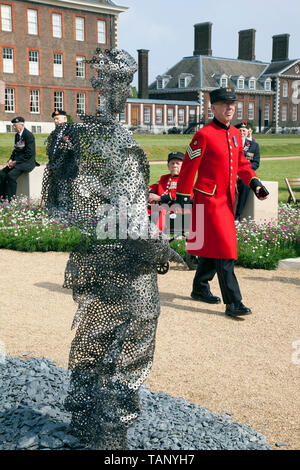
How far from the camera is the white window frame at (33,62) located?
4085 centimetres

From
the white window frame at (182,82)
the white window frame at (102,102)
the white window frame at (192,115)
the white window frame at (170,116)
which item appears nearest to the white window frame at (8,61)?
the white window frame at (170,116)

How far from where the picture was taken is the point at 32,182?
10641mm

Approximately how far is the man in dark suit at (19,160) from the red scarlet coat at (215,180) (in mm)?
5989

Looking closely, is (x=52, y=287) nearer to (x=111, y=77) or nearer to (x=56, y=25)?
(x=111, y=77)

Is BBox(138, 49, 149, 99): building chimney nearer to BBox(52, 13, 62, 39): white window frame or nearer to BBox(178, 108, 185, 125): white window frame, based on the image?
BBox(178, 108, 185, 125): white window frame

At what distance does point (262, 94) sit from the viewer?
6222 cm

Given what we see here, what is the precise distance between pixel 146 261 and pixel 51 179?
0.58 m

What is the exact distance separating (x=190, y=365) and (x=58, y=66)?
134 feet

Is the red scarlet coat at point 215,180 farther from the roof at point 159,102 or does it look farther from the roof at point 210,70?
the roof at point 210,70

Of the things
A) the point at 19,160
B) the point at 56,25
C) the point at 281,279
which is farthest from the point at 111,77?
the point at 56,25

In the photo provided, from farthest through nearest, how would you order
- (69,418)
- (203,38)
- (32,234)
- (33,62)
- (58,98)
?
(203,38) → (58,98) → (33,62) → (32,234) → (69,418)

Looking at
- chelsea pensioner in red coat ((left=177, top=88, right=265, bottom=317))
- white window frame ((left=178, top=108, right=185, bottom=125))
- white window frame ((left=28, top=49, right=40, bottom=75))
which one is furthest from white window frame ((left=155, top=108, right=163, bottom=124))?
chelsea pensioner in red coat ((left=177, top=88, right=265, bottom=317))
